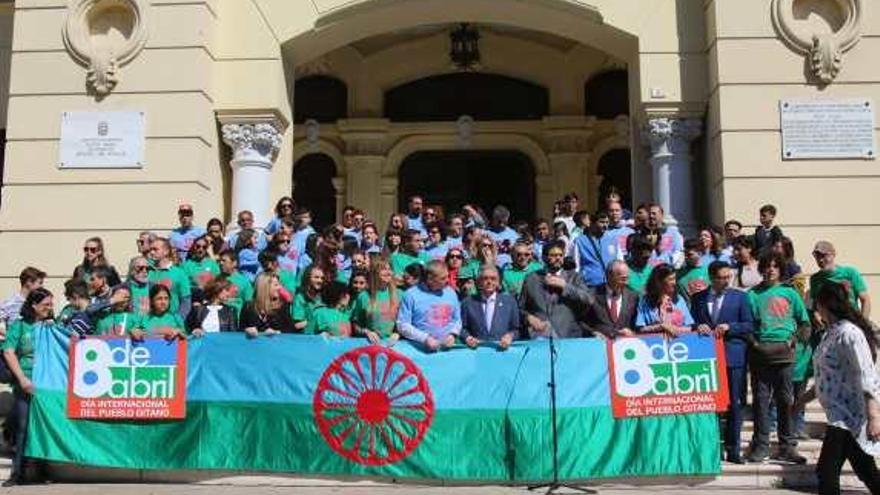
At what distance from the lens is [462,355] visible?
7656 millimetres

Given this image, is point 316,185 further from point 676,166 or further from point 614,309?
point 614,309

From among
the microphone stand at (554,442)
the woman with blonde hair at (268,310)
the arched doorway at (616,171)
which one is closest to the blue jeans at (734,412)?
the microphone stand at (554,442)

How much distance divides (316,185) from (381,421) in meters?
9.85

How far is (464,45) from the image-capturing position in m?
15.0

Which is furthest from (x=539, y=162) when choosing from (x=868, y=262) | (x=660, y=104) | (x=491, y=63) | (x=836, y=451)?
(x=836, y=451)

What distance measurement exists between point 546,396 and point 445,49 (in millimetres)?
10250

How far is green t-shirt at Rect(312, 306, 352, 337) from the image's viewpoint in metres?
7.89

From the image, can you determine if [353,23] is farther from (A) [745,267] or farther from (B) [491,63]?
(A) [745,267]

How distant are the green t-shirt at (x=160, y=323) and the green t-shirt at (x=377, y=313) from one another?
60.8 inches

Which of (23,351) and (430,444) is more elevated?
(23,351)

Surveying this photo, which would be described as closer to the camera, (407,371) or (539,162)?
(407,371)

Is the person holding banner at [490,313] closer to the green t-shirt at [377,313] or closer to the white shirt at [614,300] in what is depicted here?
the green t-shirt at [377,313]

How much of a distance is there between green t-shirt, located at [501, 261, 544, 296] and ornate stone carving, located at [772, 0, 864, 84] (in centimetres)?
479

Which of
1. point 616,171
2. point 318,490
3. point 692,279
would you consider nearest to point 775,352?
point 692,279
